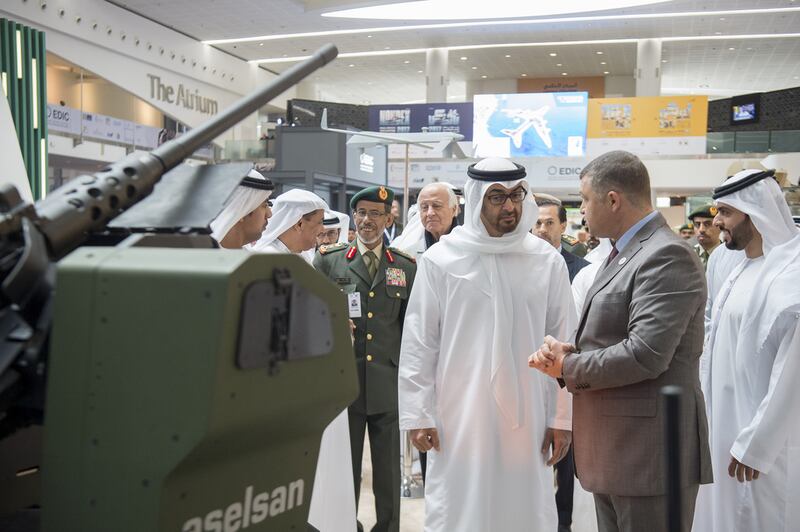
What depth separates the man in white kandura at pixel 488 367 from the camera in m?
3.05

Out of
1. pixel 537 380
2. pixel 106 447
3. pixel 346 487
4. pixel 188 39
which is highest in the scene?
pixel 188 39

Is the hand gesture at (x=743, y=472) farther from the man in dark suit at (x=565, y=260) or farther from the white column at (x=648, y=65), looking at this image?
the white column at (x=648, y=65)

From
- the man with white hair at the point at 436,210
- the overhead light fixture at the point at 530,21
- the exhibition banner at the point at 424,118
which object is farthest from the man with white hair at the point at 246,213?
the overhead light fixture at the point at 530,21

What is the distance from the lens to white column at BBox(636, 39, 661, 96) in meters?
21.2

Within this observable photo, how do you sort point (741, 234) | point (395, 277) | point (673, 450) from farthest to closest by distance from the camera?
point (395, 277), point (741, 234), point (673, 450)

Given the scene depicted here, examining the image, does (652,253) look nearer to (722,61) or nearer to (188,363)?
(188,363)

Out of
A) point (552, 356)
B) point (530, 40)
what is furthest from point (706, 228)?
point (530, 40)

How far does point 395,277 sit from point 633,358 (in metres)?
1.79

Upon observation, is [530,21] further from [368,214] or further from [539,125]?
[368,214]

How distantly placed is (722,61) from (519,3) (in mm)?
7914

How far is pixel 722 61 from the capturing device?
77.3ft

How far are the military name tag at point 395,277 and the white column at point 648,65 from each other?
18821 millimetres

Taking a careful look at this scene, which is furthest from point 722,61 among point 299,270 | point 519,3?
point 299,270

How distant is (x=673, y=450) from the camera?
2.89 ft
